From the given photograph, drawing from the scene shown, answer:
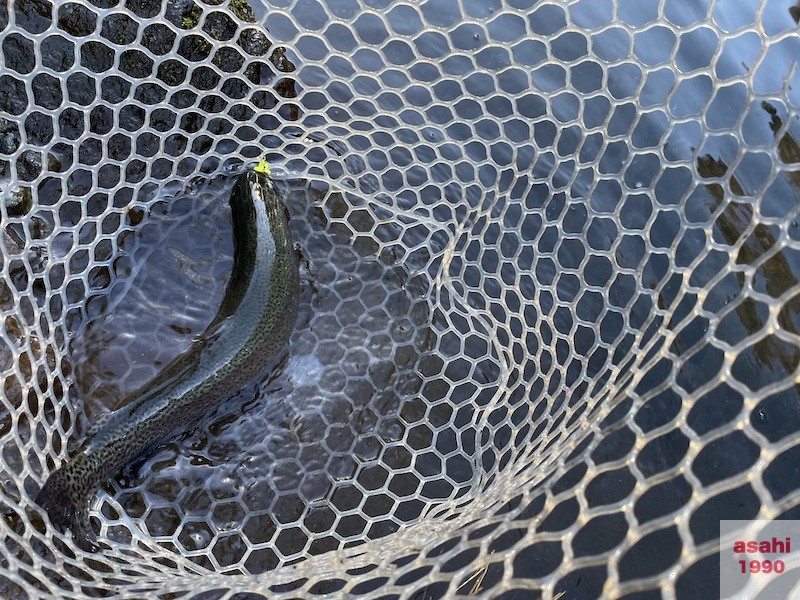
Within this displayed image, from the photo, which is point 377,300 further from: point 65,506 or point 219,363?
point 65,506

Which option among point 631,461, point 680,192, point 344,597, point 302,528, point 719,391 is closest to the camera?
point 631,461

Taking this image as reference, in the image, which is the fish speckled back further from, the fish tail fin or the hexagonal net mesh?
the hexagonal net mesh

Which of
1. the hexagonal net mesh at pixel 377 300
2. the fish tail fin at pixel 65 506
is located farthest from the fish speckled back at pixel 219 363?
the hexagonal net mesh at pixel 377 300

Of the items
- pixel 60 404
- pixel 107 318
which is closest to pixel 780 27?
pixel 107 318

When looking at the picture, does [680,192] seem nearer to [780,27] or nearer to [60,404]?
[780,27]

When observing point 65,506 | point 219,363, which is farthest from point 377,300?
point 65,506

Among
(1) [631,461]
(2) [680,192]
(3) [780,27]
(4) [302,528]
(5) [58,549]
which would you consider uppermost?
(3) [780,27]

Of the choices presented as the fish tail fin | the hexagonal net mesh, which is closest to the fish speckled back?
the fish tail fin
